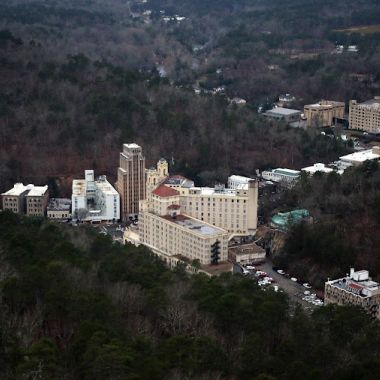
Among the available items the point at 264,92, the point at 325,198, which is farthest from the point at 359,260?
the point at 264,92

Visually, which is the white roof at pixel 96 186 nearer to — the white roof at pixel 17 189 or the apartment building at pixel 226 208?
the white roof at pixel 17 189

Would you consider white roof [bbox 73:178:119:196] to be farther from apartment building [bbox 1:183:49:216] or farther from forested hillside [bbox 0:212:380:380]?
forested hillside [bbox 0:212:380:380]

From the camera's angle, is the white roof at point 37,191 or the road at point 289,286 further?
the white roof at point 37,191

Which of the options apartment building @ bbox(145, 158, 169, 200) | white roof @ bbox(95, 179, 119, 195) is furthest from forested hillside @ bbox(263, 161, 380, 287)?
white roof @ bbox(95, 179, 119, 195)

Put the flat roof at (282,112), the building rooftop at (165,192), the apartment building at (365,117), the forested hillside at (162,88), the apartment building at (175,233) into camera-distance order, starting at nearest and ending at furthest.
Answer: the apartment building at (175,233) < the building rooftop at (165,192) < the forested hillside at (162,88) < the apartment building at (365,117) < the flat roof at (282,112)

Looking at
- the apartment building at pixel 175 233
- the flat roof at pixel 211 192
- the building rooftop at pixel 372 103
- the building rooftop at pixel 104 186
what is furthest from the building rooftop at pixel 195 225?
the building rooftop at pixel 372 103

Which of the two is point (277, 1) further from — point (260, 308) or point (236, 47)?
point (260, 308)
